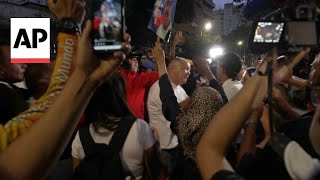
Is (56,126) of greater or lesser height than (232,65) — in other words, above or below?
below

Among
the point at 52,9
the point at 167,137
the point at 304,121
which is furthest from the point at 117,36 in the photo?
the point at 167,137

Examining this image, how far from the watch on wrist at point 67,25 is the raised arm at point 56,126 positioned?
163 millimetres

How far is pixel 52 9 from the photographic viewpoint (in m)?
1.56

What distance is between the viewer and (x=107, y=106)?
8.85 feet

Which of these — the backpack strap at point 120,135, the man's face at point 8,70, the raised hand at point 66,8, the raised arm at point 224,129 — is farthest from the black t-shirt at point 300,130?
the man's face at point 8,70

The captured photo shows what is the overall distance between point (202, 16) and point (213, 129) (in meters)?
60.9

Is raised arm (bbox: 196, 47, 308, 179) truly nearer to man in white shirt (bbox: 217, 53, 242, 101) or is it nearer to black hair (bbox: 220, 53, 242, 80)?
man in white shirt (bbox: 217, 53, 242, 101)

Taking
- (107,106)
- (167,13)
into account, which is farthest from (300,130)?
(167,13)

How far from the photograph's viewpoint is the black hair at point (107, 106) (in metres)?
2.66

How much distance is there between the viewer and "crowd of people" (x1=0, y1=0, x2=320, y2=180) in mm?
1302

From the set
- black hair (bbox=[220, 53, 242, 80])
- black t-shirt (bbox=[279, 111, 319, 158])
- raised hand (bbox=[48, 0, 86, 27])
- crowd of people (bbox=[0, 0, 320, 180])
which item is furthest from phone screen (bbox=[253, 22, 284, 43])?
black hair (bbox=[220, 53, 242, 80])

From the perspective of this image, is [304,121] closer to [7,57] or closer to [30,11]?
[7,57]

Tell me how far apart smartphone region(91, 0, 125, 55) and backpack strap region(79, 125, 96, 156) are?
134 centimetres

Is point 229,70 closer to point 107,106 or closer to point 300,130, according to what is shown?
point 107,106
